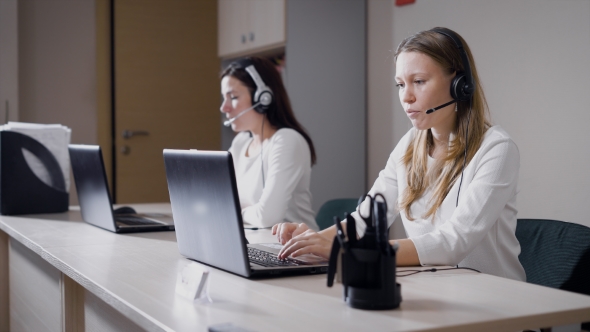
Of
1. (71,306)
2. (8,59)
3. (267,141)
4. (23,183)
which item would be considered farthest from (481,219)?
(8,59)

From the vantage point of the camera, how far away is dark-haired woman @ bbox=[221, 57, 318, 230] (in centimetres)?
229

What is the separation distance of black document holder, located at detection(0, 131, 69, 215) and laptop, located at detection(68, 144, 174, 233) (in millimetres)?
364

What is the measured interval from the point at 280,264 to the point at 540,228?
72 centimetres

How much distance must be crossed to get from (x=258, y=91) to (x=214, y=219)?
4.47 feet

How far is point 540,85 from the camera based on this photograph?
2262 mm

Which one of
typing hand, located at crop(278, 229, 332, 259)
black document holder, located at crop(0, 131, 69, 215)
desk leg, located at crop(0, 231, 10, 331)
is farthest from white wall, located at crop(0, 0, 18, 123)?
typing hand, located at crop(278, 229, 332, 259)

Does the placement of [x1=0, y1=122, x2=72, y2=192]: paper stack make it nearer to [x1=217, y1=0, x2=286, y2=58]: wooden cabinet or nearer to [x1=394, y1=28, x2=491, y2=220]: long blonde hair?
[x1=217, y1=0, x2=286, y2=58]: wooden cabinet

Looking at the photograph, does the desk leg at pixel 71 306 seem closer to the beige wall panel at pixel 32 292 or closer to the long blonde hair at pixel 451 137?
the beige wall panel at pixel 32 292

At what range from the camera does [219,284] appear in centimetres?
109

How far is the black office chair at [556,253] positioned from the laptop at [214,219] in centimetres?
59

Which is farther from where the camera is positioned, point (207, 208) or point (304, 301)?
point (207, 208)

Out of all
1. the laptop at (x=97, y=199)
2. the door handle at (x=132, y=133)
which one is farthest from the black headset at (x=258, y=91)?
the door handle at (x=132, y=133)

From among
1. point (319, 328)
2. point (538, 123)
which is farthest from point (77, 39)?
point (319, 328)

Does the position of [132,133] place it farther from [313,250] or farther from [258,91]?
[313,250]
